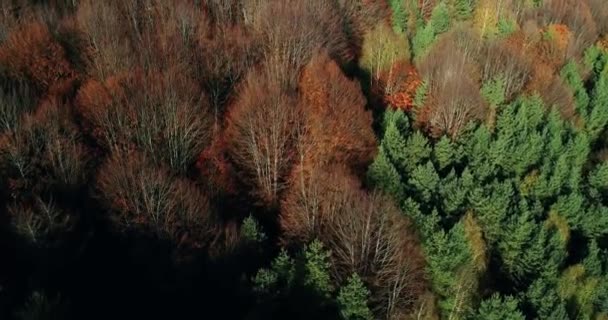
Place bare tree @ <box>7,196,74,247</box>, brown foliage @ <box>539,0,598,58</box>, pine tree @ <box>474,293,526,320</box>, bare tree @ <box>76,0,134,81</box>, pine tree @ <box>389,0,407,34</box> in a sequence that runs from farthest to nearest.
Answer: pine tree @ <box>389,0,407,34</box> → brown foliage @ <box>539,0,598,58</box> → bare tree @ <box>76,0,134,81</box> → bare tree @ <box>7,196,74,247</box> → pine tree @ <box>474,293,526,320</box>

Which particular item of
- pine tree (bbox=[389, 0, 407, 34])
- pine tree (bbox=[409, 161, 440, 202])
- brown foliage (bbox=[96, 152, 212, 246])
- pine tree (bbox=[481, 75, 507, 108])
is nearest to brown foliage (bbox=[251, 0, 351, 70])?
pine tree (bbox=[481, 75, 507, 108])

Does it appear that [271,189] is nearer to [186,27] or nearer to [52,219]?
[52,219]

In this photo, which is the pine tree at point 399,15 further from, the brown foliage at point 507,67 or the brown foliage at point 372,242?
the brown foliage at point 372,242

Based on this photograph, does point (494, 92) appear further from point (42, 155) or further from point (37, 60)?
point (37, 60)

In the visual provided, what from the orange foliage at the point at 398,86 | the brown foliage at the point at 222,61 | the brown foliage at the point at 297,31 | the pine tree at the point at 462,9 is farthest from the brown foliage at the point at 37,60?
the pine tree at the point at 462,9

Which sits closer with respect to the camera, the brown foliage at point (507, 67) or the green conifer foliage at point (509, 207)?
the green conifer foliage at point (509, 207)

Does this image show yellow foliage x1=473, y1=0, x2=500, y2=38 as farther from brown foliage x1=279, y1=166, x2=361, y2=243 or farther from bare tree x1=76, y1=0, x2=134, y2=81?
bare tree x1=76, y1=0, x2=134, y2=81
